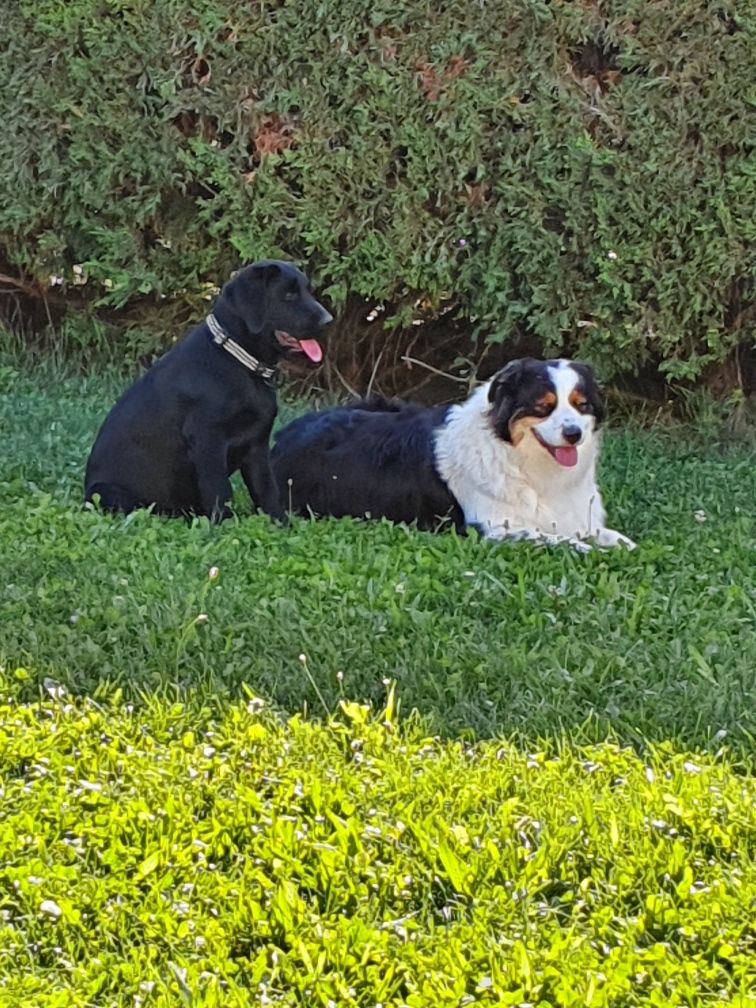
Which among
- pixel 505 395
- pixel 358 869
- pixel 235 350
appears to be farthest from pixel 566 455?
pixel 358 869

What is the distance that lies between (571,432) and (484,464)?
43 cm

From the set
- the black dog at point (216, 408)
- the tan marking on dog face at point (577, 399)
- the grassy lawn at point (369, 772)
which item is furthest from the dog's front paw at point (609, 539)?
the black dog at point (216, 408)

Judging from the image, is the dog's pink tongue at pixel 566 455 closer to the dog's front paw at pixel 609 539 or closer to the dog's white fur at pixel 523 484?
the dog's white fur at pixel 523 484

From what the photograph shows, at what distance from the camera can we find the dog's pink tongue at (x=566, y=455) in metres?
5.55

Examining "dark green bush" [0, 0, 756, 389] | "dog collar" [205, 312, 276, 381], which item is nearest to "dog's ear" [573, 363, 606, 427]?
"dog collar" [205, 312, 276, 381]

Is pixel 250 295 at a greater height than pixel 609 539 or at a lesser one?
greater

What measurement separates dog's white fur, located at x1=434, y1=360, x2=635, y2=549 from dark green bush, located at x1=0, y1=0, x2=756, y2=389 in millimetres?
2282

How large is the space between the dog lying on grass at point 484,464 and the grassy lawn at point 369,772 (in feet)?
1.66

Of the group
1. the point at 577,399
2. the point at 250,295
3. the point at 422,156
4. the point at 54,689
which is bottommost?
the point at 54,689

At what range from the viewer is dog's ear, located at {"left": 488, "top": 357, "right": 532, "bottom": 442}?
18.2 ft

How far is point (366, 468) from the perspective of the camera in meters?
5.96

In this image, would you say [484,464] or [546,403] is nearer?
[546,403]

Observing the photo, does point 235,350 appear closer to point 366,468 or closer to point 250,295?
point 250,295

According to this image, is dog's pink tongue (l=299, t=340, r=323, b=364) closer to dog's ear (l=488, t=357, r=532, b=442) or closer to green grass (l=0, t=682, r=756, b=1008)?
dog's ear (l=488, t=357, r=532, b=442)
